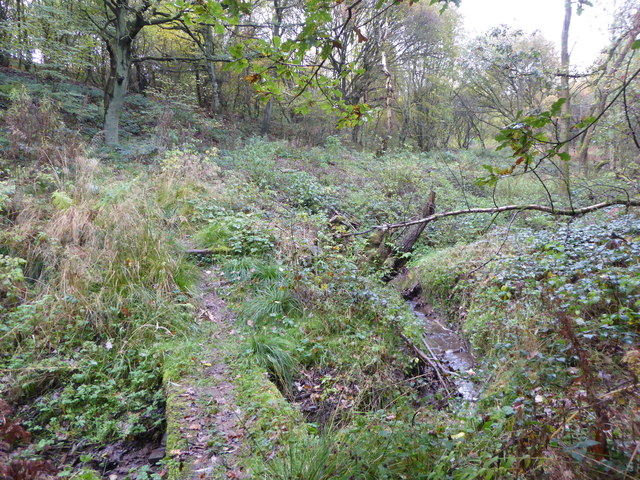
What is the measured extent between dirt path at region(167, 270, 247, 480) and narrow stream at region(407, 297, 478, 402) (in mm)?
2132

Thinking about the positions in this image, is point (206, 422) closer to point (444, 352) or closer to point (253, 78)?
point (253, 78)

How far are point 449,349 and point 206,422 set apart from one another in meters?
3.41

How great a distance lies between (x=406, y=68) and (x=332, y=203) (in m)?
16.4

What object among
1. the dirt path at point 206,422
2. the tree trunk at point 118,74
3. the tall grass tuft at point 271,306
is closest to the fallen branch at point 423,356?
the tall grass tuft at point 271,306

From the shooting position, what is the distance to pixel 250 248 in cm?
560

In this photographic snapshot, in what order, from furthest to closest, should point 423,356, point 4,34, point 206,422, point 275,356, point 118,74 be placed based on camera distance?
point 4,34, point 118,74, point 423,356, point 275,356, point 206,422

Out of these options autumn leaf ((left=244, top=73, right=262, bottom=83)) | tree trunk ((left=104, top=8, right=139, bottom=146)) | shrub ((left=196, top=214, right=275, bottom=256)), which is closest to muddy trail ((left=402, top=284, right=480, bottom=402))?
shrub ((left=196, top=214, right=275, bottom=256))

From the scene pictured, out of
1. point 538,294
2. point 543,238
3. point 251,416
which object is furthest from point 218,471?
point 543,238

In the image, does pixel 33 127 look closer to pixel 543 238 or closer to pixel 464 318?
pixel 464 318

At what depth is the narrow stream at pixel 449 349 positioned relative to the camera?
148 inches

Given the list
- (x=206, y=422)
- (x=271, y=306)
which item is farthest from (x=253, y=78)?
(x=271, y=306)

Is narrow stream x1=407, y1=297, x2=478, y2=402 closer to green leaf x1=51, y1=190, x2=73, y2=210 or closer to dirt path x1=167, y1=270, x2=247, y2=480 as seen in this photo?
dirt path x1=167, y1=270, x2=247, y2=480

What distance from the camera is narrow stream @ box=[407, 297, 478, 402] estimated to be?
12.3ft

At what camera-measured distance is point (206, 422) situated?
267cm
